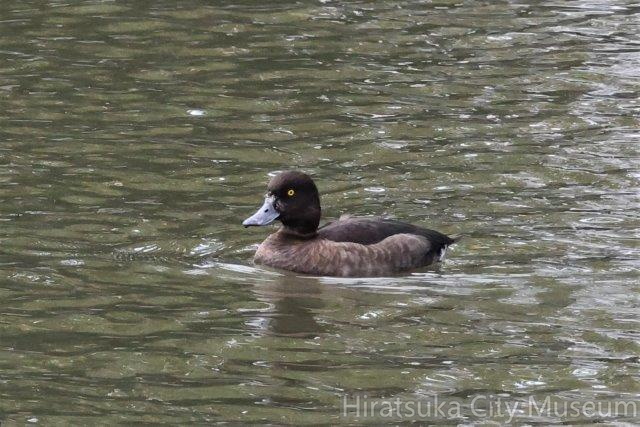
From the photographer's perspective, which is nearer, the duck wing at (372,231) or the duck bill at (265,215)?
the duck wing at (372,231)

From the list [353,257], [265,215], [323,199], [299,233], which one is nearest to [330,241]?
[353,257]

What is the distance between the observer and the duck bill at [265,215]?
1217 cm

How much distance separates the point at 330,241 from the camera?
12094 millimetres

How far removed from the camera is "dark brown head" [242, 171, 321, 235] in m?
12.3

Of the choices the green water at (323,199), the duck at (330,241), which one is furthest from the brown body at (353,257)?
the green water at (323,199)

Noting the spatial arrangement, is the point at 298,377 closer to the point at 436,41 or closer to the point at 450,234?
the point at 450,234

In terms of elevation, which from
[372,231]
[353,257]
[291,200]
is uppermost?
[291,200]

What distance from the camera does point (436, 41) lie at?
17984 mm

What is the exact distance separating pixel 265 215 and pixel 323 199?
121 centimetres

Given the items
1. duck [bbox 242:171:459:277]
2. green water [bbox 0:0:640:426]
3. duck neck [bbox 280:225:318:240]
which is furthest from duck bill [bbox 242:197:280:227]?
green water [bbox 0:0:640:426]

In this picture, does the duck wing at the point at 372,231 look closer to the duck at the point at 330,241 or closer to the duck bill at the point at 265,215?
the duck at the point at 330,241

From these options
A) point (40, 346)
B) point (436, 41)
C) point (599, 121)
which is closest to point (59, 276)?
point (40, 346)

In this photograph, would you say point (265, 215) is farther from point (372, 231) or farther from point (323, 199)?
point (323, 199)

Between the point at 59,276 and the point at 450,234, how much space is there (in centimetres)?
306
